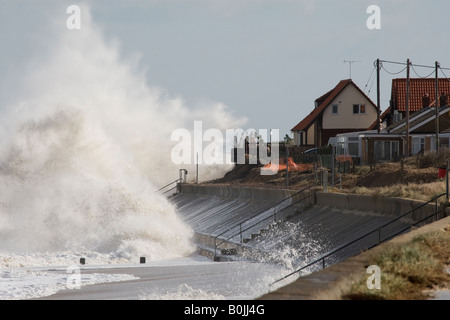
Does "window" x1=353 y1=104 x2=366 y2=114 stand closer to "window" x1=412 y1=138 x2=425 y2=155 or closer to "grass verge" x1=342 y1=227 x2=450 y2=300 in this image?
"window" x1=412 y1=138 x2=425 y2=155

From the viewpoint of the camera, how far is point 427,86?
71000 mm

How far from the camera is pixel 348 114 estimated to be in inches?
2881

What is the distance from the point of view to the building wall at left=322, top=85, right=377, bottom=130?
239ft

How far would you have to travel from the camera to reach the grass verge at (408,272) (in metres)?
9.45

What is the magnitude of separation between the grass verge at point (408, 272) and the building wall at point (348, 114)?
59.9 meters

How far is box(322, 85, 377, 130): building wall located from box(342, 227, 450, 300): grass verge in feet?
197

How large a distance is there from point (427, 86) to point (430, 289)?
6256 centimetres

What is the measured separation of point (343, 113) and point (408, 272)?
208 feet

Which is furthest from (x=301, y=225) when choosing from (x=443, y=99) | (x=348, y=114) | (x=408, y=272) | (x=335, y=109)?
(x=335, y=109)
